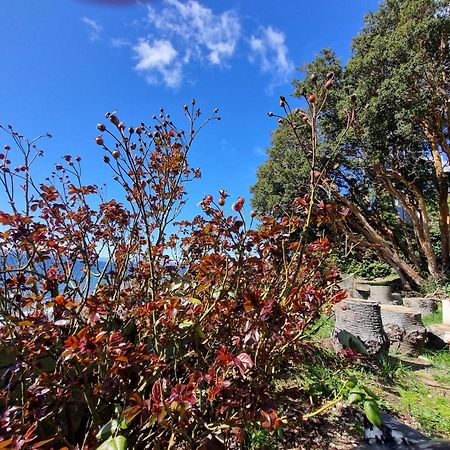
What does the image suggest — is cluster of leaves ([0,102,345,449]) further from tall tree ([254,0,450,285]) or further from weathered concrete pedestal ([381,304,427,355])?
tall tree ([254,0,450,285])

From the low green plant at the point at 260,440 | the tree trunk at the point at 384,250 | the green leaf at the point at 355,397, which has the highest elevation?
the tree trunk at the point at 384,250

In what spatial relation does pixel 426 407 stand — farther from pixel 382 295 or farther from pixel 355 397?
pixel 382 295

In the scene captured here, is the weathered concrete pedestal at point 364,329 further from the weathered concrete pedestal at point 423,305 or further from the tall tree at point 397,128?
the weathered concrete pedestal at point 423,305

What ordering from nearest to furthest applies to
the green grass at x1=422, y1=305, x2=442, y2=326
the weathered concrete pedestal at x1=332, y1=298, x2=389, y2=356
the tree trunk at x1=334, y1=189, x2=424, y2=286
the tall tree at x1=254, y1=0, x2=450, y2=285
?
the weathered concrete pedestal at x1=332, y1=298, x2=389, y2=356
the green grass at x1=422, y1=305, x2=442, y2=326
the tall tree at x1=254, y1=0, x2=450, y2=285
the tree trunk at x1=334, y1=189, x2=424, y2=286

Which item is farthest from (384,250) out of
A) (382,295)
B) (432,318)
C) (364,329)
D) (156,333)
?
(156,333)

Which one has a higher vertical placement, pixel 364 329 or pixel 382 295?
pixel 382 295

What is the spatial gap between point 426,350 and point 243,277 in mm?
3967

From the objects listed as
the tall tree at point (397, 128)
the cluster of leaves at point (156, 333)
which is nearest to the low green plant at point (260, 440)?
the cluster of leaves at point (156, 333)

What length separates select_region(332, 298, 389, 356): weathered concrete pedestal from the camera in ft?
12.0

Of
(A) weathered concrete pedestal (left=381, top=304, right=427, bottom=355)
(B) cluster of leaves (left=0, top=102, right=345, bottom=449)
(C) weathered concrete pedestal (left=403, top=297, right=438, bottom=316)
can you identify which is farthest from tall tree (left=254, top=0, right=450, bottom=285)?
(B) cluster of leaves (left=0, top=102, right=345, bottom=449)

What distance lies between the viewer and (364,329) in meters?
3.71

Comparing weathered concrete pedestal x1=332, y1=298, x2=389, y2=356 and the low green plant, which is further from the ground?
weathered concrete pedestal x1=332, y1=298, x2=389, y2=356

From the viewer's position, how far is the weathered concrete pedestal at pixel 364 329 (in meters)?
3.66

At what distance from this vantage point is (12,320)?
1326mm
